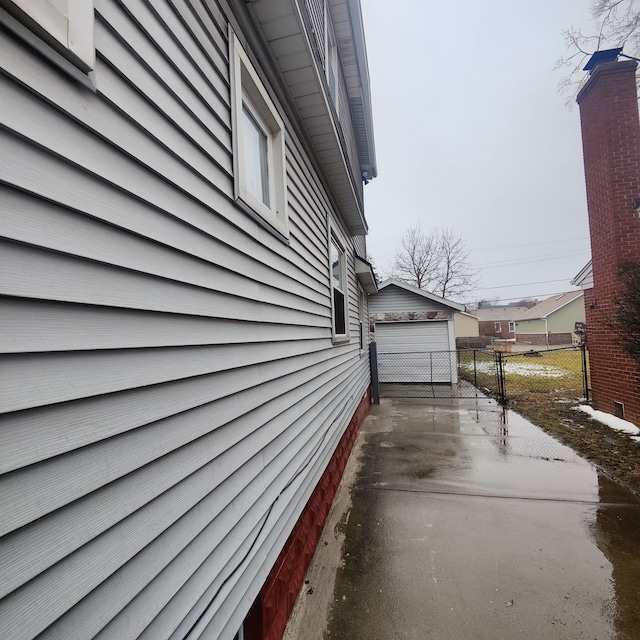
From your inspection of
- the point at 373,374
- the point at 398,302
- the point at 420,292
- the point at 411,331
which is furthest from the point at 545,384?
the point at 373,374

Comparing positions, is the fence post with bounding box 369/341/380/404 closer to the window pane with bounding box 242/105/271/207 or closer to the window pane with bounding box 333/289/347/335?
the window pane with bounding box 333/289/347/335

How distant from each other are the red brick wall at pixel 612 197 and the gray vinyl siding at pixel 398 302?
5.51 metres

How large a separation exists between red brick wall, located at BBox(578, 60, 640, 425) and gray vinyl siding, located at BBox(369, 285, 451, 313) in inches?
217

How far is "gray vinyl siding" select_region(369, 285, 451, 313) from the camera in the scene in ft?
38.6

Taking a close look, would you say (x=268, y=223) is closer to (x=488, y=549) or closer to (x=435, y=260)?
(x=488, y=549)

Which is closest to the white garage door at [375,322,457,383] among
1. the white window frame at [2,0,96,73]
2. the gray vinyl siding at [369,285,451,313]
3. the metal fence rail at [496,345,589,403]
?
the gray vinyl siding at [369,285,451,313]

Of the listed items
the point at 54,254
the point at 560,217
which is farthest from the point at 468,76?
the point at 560,217

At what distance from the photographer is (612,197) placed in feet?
19.0

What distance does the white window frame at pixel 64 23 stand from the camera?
80 cm

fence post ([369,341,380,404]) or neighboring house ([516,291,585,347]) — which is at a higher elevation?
neighboring house ([516,291,585,347])

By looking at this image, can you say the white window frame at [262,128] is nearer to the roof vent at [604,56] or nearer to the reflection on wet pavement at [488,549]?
the reflection on wet pavement at [488,549]

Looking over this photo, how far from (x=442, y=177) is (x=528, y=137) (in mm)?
9790

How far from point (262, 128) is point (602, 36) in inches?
348

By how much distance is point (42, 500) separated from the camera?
81cm
